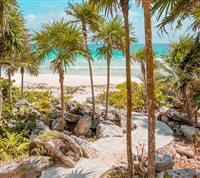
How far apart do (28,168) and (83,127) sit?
4.48m

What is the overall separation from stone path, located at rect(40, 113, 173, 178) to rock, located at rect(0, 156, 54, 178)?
0.19m

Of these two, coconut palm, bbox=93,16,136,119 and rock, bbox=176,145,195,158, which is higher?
coconut palm, bbox=93,16,136,119

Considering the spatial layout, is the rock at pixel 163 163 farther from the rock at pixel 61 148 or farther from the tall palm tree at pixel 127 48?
the rock at pixel 61 148

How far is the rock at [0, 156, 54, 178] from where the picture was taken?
699 centimetres

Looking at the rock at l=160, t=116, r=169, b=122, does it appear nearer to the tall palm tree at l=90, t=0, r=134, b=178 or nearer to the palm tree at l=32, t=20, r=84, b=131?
the palm tree at l=32, t=20, r=84, b=131

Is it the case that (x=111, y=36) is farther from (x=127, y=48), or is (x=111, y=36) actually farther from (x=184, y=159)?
(x=127, y=48)

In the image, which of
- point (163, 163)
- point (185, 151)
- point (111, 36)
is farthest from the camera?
point (111, 36)

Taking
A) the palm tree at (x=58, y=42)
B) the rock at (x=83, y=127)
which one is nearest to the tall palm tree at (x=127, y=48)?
the palm tree at (x=58, y=42)

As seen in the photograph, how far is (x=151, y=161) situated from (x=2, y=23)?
6004mm

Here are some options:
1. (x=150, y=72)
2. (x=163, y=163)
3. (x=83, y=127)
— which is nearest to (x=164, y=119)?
(x=83, y=127)

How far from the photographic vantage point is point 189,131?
1188 cm

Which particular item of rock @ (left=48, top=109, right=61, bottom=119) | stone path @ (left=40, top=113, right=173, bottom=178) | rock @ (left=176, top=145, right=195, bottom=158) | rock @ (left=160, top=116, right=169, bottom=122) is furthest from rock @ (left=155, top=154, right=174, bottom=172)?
rock @ (left=160, top=116, right=169, bottom=122)

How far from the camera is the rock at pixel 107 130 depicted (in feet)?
35.3

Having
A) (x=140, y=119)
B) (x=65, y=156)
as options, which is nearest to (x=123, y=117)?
(x=140, y=119)
